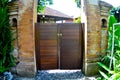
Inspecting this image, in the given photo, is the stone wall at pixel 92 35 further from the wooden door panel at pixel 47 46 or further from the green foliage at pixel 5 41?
the green foliage at pixel 5 41

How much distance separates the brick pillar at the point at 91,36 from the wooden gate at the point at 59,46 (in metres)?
0.52

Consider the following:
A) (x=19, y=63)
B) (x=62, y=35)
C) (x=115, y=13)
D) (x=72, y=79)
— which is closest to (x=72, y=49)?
(x=62, y=35)

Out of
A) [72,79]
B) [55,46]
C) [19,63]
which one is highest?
[55,46]

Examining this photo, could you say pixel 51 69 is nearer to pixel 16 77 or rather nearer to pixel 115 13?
pixel 16 77

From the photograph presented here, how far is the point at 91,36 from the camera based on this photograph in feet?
28.3

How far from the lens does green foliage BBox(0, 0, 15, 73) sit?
8094 millimetres

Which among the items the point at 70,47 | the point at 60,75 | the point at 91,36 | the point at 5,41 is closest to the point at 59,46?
the point at 70,47

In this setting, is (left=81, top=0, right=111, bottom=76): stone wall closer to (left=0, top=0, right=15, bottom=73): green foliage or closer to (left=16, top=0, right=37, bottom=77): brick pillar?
(left=16, top=0, right=37, bottom=77): brick pillar

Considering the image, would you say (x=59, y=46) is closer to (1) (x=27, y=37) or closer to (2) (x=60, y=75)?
(2) (x=60, y=75)

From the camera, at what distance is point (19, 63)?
847 cm

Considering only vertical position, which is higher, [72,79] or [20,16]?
[20,16]

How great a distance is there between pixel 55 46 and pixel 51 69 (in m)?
1.00

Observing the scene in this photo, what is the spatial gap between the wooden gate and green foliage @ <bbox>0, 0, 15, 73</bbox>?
1.16 metres

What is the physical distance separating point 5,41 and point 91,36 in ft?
10.9
